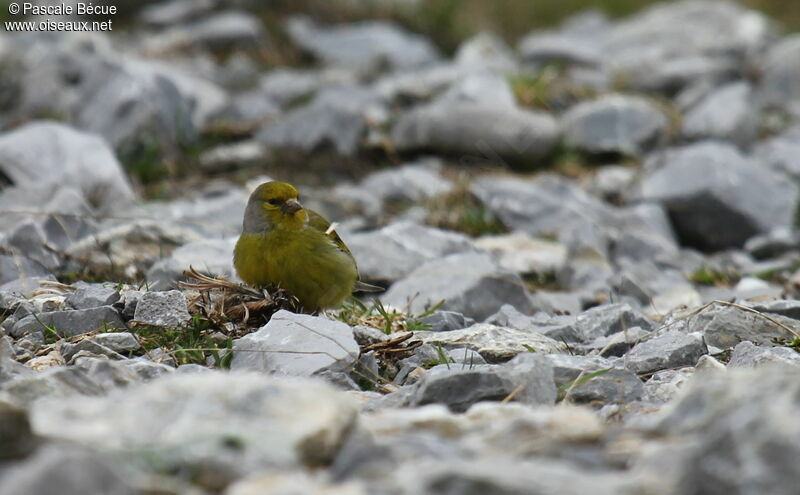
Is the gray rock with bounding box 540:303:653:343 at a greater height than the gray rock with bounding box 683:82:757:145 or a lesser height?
greater

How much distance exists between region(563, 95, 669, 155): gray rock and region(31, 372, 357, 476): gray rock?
7.97m

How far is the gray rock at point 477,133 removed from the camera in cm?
991

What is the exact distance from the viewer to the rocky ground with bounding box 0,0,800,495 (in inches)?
96.3

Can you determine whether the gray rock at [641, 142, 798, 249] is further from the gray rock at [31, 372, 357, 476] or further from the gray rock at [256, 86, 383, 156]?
the gray rock at [31, 372, 357, 476]

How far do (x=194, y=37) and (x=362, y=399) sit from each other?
34.9 ft

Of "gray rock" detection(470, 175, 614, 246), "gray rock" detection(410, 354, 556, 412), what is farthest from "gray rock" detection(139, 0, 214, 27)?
"gray rock" detection(410, 354, 556, 412)

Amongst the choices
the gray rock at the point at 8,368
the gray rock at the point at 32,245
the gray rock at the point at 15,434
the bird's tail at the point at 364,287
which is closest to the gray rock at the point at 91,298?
the gray rock at the point at 8,368

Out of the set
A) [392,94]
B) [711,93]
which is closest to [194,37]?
[392,94]

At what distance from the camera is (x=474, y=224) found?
27.0ft

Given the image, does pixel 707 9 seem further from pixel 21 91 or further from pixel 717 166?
pixel 21 91

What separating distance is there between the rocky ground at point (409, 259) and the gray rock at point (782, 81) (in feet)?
0.13

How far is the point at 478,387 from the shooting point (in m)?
3.51

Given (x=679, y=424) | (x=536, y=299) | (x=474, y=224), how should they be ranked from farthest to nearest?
1. (x=474, y=224)
2. (x=536, y=299)
3. (x=679, y=424)

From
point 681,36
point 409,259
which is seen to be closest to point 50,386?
point 409,259
